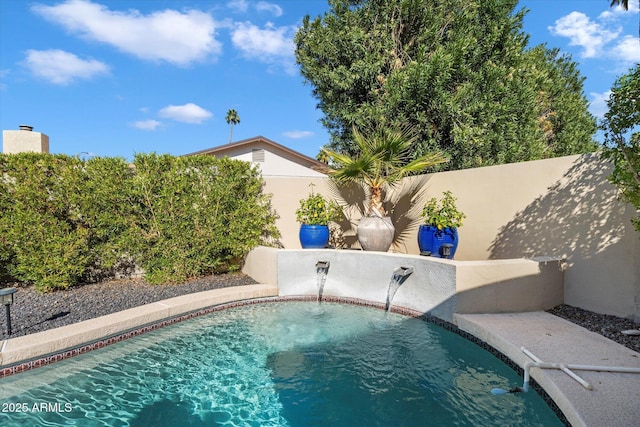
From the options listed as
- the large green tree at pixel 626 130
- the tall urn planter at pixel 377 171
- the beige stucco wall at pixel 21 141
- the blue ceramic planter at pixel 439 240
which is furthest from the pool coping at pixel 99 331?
the large green tree at pixel 626 130

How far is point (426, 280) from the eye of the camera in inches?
215

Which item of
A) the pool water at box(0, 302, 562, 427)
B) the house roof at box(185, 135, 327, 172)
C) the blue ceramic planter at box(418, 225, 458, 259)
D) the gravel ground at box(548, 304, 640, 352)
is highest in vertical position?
the house roof at box(185, 135, 327, 172)

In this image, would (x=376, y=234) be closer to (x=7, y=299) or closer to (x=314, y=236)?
(x=314, y=236)

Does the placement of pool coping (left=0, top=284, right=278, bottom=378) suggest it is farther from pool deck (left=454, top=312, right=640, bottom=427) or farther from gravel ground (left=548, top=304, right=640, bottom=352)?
gravel ground (left=548, top=304, right=640, bottom=352)

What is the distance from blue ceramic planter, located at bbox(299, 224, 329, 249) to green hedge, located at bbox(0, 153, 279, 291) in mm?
1125

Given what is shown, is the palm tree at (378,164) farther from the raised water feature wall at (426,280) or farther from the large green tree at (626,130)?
the large green tree at (626,130)

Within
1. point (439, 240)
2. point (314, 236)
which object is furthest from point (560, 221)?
point (314, 236)

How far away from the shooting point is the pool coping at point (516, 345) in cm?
267

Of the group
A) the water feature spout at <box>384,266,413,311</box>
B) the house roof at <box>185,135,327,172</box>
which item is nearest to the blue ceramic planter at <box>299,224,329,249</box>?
the water feature spout at <box>384,266,413,311</box>

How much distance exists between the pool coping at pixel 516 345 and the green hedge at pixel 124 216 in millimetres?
1558

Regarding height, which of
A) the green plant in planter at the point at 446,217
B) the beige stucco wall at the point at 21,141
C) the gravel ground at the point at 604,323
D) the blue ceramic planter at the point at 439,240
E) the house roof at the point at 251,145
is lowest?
the gravel ground at the point at 604,323

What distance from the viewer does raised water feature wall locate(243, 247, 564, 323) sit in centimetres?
488

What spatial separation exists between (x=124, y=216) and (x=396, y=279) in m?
5.21

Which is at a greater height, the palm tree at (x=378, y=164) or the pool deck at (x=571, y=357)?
the palm tree at (x=378, y=164)
